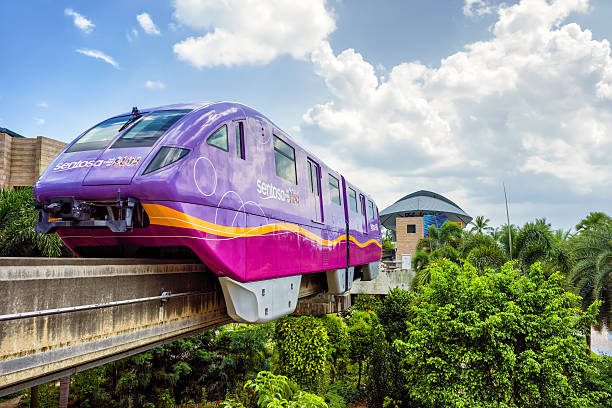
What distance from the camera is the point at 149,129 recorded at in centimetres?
572

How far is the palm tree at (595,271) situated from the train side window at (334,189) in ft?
37.8

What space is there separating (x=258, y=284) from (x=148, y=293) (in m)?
1.81

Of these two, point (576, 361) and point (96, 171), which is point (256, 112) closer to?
point (96, 171)

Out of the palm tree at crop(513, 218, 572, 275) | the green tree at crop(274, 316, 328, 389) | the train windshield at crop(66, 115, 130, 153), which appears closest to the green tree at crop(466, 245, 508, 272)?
the palm tree at crop(513, 218, 572, 275)

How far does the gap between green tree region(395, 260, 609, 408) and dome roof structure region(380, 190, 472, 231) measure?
200 feet

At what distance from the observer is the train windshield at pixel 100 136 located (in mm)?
5754

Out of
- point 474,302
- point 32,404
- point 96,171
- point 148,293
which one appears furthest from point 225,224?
point 32,404

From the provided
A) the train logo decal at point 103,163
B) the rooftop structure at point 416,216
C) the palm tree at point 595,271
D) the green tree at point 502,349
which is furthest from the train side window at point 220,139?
the rooftop structure at point 416,216

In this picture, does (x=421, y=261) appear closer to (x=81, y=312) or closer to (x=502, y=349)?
(x=502, y=349)

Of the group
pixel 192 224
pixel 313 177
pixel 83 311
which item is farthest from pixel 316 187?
pixel 83 311

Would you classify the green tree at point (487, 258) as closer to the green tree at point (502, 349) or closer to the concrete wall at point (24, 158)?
the green tree at point (502, 349)

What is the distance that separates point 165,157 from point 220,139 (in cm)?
106

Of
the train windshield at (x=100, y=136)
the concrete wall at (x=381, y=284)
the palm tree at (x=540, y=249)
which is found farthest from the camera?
the concrete wall at (x=381, y=284)

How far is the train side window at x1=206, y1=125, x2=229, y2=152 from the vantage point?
18.9 feet
